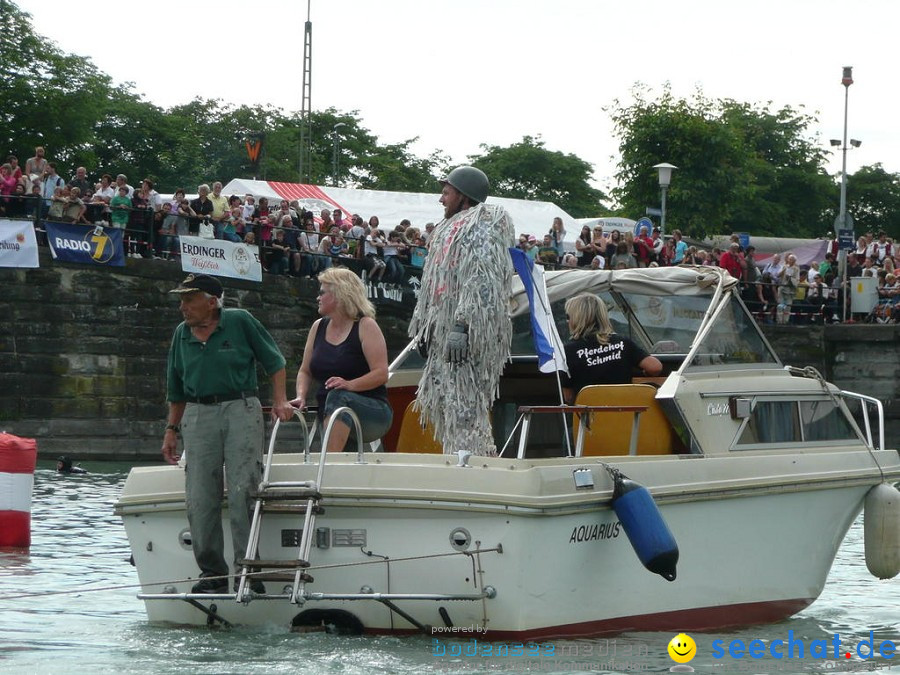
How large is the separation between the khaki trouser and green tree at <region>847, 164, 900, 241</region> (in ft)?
255

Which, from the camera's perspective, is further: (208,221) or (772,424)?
(208,221)

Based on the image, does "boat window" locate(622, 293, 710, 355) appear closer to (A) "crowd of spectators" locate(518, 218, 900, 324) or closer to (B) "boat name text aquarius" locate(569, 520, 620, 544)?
(B) "boat name text aquarius" locate(569, 520, 620, 544)

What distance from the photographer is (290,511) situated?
764cm

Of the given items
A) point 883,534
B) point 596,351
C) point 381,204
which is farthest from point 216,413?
point 381,204

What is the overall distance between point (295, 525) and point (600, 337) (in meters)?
2.40

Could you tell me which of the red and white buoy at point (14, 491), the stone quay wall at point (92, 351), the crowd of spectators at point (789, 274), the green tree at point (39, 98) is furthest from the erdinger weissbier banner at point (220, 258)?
the green tree at point (39, 98)

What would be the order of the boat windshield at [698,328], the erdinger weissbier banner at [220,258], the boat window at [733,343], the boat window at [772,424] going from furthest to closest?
the erdinger weissbier banner at [220,258] < the boat windshield at [698,328] < the boat window at [733,343] < the boat window at [772,424]

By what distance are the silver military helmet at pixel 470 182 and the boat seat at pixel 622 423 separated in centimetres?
121

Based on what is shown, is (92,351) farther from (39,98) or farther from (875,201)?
(875,201)

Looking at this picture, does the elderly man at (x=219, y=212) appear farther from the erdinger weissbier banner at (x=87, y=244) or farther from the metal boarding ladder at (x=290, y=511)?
the metal boarding ladder at (x=290, y=511)

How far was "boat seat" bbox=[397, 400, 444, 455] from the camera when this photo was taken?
9773 millimetres

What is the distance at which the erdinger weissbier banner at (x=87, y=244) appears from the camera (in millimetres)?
25047

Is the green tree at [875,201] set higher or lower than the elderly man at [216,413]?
higher

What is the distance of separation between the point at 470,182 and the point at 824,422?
2965 millimetres
